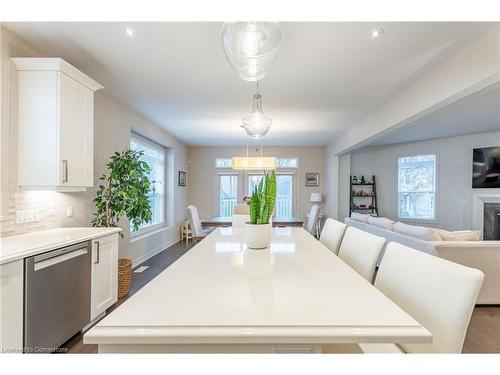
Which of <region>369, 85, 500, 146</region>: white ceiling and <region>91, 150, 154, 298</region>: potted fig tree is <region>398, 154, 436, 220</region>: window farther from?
<region>91, 150, 154, 298</region>: potted fig tree

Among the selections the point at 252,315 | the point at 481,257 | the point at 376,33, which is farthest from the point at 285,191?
the point at 252,315

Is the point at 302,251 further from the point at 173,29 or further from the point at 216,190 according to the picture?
the point at 216,190

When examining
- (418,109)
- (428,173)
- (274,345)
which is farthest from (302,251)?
(428,173)

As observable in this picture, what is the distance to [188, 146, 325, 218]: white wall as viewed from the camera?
771 cm

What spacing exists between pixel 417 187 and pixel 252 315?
22.8 ft

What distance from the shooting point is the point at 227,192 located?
7.77m

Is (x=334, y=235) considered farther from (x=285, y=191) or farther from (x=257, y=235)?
(x=285, y=191)

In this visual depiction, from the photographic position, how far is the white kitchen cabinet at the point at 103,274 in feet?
7.74

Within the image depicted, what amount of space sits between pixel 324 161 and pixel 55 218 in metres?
6.62

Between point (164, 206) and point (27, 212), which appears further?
point (164, 206)

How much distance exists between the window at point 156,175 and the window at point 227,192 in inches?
78.4

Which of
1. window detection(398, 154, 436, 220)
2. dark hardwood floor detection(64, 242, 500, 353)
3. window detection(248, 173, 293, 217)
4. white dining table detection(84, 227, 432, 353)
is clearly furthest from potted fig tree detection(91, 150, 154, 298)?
window detection(398, 154, 436, 220)

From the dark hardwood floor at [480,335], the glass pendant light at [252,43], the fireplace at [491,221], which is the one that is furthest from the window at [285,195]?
the glass pendant light at [252,43]
